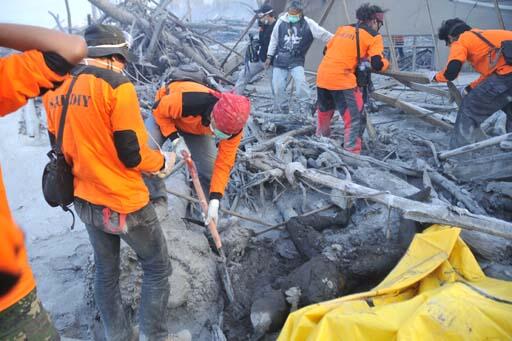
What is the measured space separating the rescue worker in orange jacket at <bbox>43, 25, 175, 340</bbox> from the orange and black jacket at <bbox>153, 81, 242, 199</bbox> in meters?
0.58

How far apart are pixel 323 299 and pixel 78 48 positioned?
212 cm

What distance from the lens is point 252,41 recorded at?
805 centimetres

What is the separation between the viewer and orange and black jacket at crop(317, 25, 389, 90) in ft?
17.2

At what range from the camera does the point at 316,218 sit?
3762 mm

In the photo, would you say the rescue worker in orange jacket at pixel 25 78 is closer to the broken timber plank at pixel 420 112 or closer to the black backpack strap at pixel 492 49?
the black backpack strap at pixel 492 49

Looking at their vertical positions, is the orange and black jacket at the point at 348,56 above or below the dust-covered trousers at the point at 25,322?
above

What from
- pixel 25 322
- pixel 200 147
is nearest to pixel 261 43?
pixel 200 147

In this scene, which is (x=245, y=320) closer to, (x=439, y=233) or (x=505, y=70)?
(x=439, y=233)

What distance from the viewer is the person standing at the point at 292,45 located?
665cm

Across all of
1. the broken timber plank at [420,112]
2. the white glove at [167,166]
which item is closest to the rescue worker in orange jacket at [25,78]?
the white glove at [167,166]

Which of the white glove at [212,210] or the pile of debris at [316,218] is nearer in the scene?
the pile of debris at [316,218]

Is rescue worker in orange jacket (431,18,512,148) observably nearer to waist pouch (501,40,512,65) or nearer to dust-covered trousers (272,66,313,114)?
waist pouch (501,40,512,65)

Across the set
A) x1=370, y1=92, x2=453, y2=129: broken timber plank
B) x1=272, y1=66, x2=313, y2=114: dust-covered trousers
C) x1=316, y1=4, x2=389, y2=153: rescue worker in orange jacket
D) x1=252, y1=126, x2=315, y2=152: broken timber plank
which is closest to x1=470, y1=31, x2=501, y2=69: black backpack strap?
x1=316, y1=4, x2=389, y2=153: rescue worker in orange jacket

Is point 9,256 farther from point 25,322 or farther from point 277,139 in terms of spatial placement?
point 277,139
